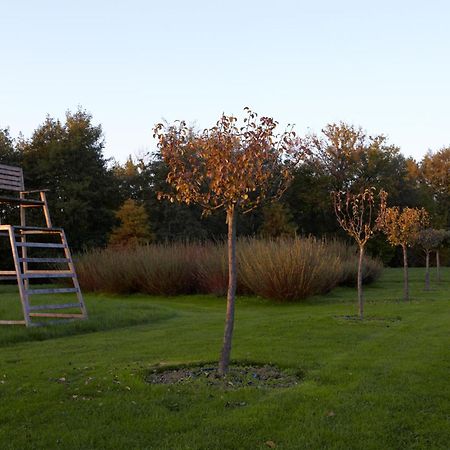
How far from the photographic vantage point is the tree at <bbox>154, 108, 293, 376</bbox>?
6.39 meters

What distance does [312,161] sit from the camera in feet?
162

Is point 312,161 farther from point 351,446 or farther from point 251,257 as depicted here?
point 351,446

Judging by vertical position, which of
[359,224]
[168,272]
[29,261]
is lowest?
[168,272]

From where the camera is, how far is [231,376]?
6.49m

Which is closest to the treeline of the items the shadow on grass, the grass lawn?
the shadow on grass

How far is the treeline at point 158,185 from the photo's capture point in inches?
1377

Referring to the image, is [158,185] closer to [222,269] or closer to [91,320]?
[222,269]

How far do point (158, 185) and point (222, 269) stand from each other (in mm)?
20924

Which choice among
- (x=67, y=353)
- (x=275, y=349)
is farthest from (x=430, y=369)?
(x=67, y=353)

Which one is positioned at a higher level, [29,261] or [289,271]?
[29,261]

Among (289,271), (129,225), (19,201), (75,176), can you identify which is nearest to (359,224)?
(289,271)

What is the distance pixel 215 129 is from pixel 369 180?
146 ft

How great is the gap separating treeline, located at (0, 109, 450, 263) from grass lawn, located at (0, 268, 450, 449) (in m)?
15.2

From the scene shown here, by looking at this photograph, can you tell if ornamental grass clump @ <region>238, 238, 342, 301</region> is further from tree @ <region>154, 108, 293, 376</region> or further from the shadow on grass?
tree @ <region>154, 108, 293, 376</region>
